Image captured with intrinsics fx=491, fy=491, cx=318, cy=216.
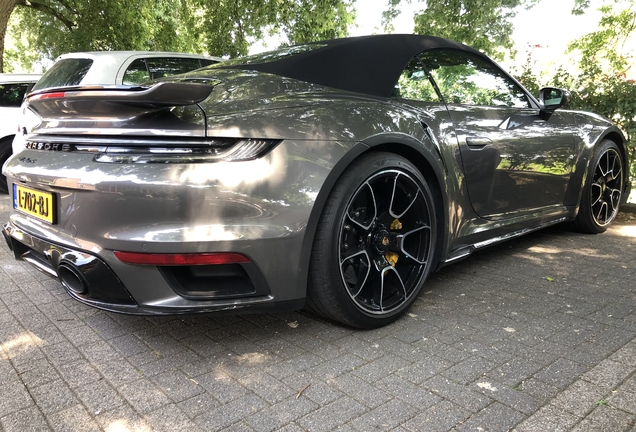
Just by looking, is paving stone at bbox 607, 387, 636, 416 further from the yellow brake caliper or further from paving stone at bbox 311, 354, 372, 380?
the yellow brake caliper

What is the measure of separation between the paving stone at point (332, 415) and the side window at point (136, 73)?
4.32 m

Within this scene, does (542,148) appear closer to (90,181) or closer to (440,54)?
(440,54)

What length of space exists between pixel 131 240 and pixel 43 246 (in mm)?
631

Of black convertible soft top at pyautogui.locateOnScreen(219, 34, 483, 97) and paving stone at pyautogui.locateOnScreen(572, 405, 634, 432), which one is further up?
black convertible soft top at pyautogui.locateOnScreen(219, 34, 483, 97)

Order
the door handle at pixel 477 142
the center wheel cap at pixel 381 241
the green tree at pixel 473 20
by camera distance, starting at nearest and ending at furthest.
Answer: the center wheel cap at pixel 381 241, the door handle at pixel 477 142, the green tree at pixel 473 20

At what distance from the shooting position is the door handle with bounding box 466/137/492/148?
3005mm

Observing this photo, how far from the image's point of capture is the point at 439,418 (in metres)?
1.83

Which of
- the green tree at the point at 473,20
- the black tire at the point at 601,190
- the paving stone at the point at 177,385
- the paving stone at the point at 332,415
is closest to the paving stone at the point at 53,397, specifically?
the paving stone at the point at 177,385

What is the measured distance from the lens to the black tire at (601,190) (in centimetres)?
437

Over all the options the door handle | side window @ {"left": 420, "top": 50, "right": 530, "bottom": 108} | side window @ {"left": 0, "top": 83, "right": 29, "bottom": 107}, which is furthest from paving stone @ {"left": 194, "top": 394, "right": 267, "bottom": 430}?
side window @ {"left": 0, "top": 83, "right": 29, "bottom": 107}

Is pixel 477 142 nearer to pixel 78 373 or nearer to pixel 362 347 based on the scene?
pixel 362 347

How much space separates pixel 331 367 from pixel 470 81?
2.19 meters

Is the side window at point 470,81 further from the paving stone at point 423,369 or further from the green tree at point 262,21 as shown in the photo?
the green tree at point 262,21

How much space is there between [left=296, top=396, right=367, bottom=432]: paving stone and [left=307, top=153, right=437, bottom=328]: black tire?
541 millimetres
